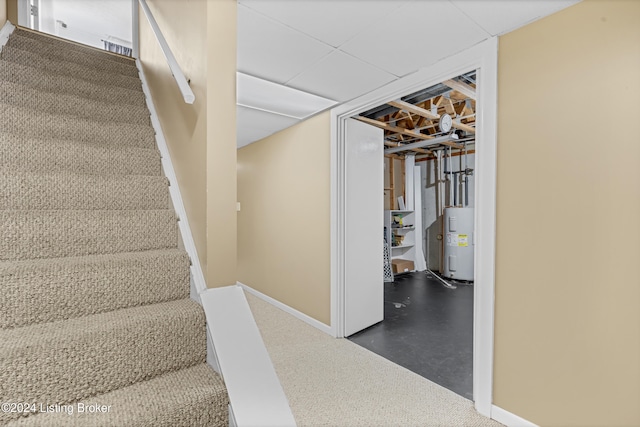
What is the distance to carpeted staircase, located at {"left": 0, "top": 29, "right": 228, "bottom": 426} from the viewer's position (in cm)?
91

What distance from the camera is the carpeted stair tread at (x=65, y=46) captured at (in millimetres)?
2283

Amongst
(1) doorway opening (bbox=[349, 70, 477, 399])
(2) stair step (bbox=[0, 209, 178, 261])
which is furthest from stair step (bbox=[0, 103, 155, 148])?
(1) doorway opening (bbox=[349, 70, 477, 399])

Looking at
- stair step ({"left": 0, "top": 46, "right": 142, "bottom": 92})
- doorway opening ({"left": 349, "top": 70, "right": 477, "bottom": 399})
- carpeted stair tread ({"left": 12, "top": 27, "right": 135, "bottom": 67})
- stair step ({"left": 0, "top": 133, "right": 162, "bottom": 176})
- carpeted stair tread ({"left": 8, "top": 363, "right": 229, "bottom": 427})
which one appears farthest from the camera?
doorway opening ({"left": 349, "top": 70, "right": 477, "bottom": 399})

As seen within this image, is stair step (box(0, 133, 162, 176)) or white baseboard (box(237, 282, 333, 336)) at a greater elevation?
stair step (box(0, 133, 162, 176))

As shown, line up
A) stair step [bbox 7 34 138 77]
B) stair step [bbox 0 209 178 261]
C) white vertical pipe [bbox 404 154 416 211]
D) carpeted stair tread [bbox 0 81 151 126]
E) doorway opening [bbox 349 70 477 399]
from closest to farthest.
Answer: stair step [bbox 0 209 178 261] → carpeted stair tread [bbox 0 81 151 126] → stair step [bbox 7 34 138 77] → doorway opening [bbox 349 70 477 399] → white vertical pipe [bbox 404 154 416 211]

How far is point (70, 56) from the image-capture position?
232 cm

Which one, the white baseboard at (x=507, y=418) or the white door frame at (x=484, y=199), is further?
the white door frame at (x=484, y=199)

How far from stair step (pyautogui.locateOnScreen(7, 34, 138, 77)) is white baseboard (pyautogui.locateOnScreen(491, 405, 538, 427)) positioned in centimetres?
347

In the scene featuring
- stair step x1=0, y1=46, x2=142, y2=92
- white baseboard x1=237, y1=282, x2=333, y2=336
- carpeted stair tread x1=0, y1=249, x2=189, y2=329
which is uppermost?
stair step x1=0, y1=46, x2=142, y2=92

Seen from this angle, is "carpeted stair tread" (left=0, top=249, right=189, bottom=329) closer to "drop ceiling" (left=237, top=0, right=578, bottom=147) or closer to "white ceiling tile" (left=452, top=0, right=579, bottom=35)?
"drop ceiling" (left=237, top=0, right=578, bottom=147)

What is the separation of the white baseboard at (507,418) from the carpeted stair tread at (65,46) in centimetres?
370

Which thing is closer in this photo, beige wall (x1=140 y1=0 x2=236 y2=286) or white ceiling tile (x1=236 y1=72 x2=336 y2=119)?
beige wall (x1=140 y1=0 x2=236 y2=286)

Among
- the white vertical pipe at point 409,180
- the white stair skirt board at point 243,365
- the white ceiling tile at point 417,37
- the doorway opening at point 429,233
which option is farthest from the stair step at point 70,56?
the white vertical pipe at point 409,180

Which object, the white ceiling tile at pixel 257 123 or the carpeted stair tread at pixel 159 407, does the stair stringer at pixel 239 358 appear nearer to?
the carpeted stair tread at pixel 159 407
